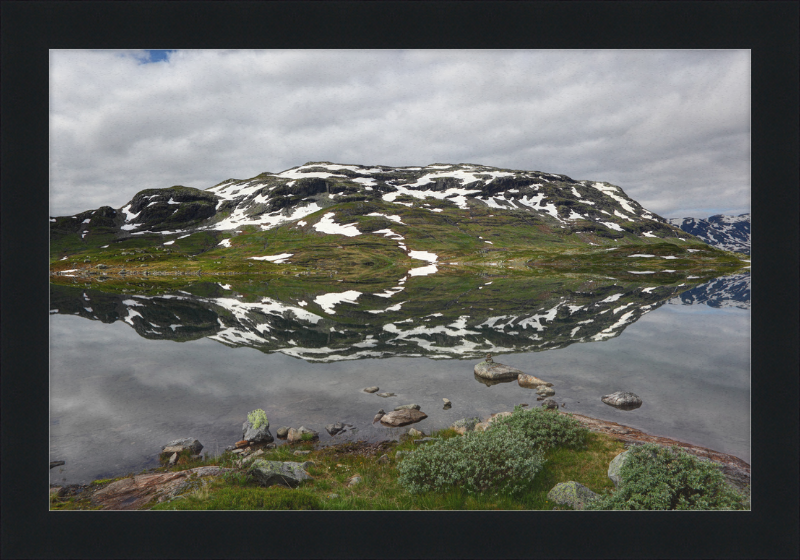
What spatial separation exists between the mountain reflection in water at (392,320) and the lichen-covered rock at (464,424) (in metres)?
9.10

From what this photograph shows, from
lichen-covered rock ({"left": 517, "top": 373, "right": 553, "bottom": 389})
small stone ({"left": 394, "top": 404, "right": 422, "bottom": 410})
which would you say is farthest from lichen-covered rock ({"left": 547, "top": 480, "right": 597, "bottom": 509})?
lichen-covered rock ({"left": 517, "top": 373, "right": 553, "bottom": 389})

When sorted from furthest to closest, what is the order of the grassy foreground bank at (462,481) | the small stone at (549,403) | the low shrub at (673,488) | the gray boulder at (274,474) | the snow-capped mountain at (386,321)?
1. the snow-capped mountain at (386,321)
2. the small stone at (549,403)
3. the gray boulder at (274,474)
4. the grassy foreground bank at (462,481)
5. the low shrub at (673,488)

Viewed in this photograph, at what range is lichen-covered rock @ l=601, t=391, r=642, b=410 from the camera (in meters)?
15.3

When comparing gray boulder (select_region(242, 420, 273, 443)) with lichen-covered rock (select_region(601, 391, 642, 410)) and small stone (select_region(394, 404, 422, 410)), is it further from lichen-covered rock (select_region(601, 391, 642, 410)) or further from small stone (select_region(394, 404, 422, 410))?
lichen-covered rock (select_region(601, 391, 642, 410))

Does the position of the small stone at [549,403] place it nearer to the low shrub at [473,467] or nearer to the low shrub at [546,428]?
the low shrub at [546,428]

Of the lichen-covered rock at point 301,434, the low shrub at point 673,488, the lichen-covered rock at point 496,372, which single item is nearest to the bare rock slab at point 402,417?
the lichen-covered rock at point 301,434

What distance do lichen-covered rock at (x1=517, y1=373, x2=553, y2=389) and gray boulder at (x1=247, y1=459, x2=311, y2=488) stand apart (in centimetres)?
1259

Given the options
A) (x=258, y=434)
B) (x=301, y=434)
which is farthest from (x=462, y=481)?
(x=258, y=434)

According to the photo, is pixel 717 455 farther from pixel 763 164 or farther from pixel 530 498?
pixel 763 164

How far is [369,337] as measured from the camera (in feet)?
94.0

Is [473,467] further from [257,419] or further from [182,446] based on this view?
[182,446]

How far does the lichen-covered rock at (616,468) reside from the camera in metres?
8.61

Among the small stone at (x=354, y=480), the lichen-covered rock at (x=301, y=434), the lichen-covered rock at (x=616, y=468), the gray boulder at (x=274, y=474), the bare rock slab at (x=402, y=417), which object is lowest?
the lichen-covered rock at (x=301, y=434)

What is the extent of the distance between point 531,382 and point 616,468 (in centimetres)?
947
